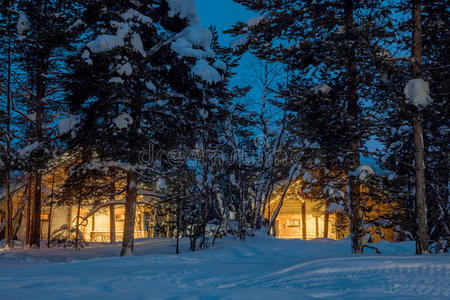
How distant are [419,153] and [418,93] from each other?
1.27 m

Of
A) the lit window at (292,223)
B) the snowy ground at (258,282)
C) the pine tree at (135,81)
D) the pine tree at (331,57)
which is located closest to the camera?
the snowy ground at (258,282)

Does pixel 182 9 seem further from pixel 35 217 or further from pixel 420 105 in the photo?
pixel 35 217

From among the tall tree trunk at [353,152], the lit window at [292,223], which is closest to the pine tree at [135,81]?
the tall tree trunk at [353,152]

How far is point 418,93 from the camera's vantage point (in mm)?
6938

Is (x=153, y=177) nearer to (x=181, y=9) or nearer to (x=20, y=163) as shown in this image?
(x=20, y=163)

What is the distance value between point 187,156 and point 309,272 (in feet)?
27.6

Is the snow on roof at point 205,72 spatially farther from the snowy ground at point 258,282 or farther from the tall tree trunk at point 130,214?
the snowy ground at point 258,282

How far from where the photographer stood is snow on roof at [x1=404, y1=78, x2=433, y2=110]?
6883 mm

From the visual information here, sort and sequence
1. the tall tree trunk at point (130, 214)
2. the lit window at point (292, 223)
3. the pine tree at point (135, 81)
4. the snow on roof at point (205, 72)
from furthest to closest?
1. the lit window at point (292, 223)
2. the tall tree trunk at point (130, 214)
3. the snow on roof at point (205, 72)
4. the pine tree at point (135, 81)

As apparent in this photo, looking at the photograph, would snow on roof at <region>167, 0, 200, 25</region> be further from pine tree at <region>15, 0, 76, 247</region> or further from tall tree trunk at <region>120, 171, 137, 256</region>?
tall tree trunk at <region>120, 171, 137, 256</region>

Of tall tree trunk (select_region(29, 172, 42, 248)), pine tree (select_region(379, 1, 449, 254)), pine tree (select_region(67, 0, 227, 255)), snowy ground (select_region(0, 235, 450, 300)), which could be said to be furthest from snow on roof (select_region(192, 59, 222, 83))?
tall tree trunk (select_region(29, 172, 42, 248))

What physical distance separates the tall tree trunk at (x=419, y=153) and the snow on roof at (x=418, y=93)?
1.21 feet

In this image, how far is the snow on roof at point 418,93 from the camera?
271 inches

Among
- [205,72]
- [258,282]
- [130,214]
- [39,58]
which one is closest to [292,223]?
[130,214]
